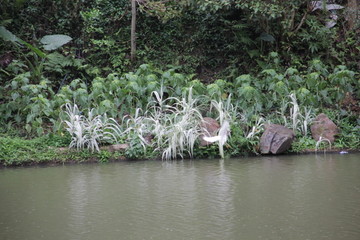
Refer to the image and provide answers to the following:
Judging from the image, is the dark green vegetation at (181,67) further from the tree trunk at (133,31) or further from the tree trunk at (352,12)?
the tree trunk at (133,31)

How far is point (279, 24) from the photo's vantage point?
9.89 m

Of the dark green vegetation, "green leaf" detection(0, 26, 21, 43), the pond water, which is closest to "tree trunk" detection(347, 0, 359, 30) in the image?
the dark green vegetation

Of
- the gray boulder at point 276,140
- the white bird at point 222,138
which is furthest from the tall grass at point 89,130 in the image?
the gray boulder at point 276,140

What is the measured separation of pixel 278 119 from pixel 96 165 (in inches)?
118

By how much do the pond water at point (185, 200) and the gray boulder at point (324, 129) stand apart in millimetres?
831

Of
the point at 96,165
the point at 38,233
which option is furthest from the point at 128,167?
the point at 38,233

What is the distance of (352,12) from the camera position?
945 centimetres

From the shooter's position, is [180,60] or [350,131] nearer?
[350,131]

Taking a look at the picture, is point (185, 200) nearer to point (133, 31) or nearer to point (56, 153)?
point (56, 153)

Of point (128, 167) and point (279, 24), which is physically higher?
point (279, 24)

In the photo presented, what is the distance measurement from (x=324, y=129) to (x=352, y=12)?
10.4ft

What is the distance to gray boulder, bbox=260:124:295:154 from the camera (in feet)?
22.9

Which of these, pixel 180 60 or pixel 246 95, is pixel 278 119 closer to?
pixel 246 95

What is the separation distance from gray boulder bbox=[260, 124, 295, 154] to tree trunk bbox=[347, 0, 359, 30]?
3.65 metres
